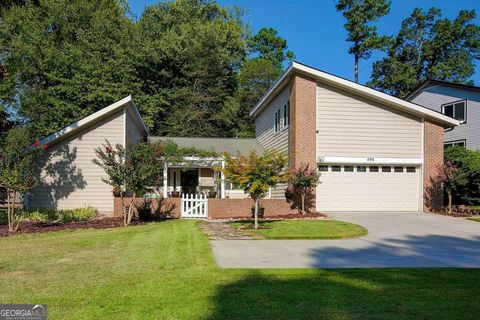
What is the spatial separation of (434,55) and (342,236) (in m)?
39.7

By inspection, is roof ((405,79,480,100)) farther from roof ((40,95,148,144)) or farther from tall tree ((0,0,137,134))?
tall tree ((0,0,137,134))

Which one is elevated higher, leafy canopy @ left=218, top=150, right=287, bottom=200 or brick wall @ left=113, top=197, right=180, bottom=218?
leafy canopy @ left=218, top=150, right=287, bottom=200

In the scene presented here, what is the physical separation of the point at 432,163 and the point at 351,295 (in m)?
15.6

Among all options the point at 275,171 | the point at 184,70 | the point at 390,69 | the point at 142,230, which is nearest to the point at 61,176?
the point at 142,230

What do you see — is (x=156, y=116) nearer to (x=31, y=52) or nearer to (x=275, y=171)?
(x=31, y=52)

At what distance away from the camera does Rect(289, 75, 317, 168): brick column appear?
18203 millimetres

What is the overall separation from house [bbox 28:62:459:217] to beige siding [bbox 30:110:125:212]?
0.13 ft

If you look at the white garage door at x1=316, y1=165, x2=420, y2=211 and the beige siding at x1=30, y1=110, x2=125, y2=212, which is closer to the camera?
the beige siding at x1=30, y1=110, x2=125, y2=212

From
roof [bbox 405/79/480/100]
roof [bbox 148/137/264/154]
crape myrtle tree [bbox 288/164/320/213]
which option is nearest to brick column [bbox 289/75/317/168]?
crape myrtle tree [bbox 288/164/320/213]

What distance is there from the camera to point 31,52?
31.4m

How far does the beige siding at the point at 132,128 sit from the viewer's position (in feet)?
64.3

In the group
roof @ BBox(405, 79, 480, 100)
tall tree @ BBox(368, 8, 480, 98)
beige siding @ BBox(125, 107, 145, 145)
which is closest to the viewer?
beige siding @ BBox(125, 107, 145, 145)

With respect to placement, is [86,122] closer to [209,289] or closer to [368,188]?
[368,188]

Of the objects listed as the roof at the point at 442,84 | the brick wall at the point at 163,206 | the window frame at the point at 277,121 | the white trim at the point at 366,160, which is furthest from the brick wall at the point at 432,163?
the brick wall at the point at 163,206
